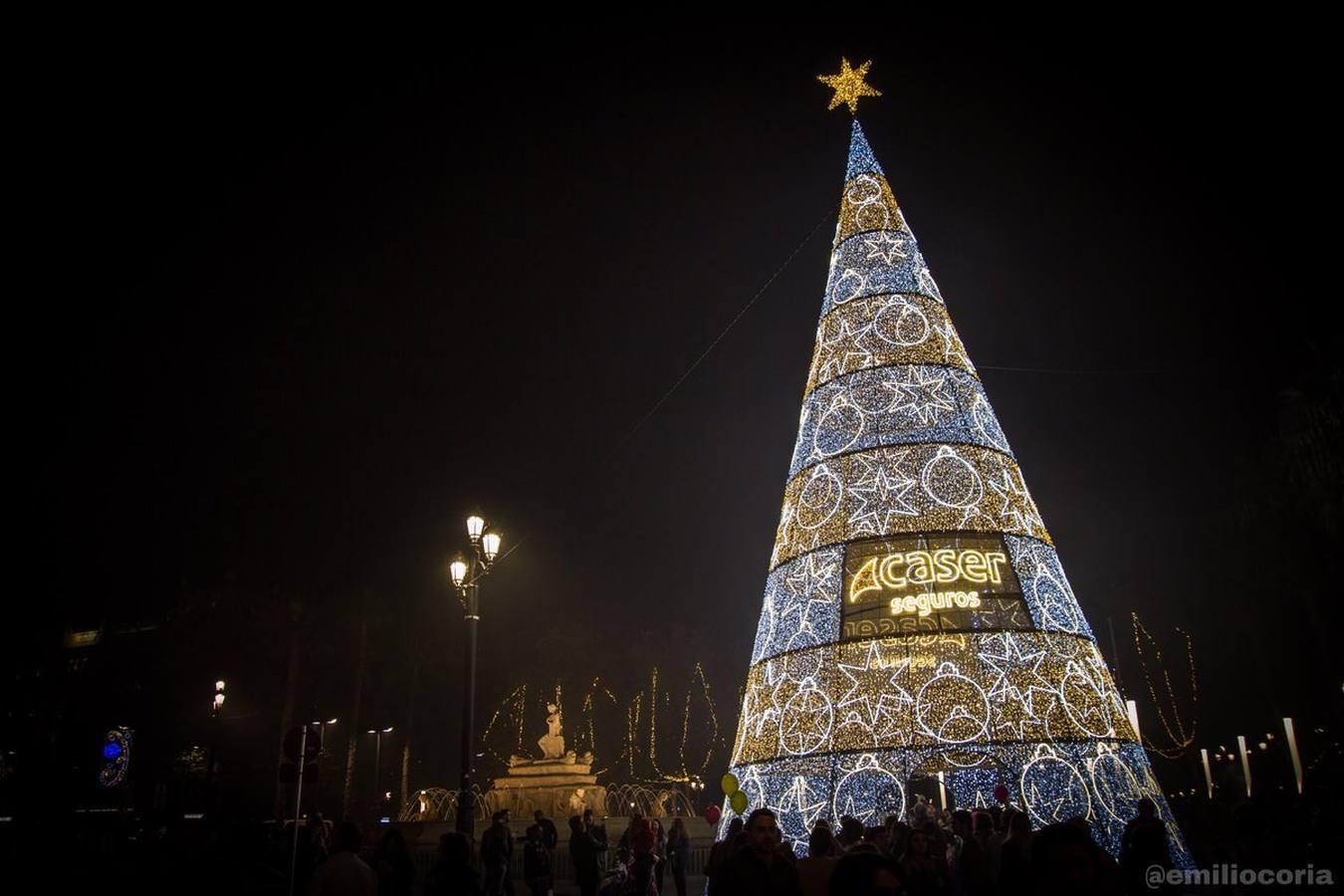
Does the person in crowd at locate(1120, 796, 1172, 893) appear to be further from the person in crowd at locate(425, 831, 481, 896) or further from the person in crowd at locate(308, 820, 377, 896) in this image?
the person in crowd at locate(308, 820, 377, 896)

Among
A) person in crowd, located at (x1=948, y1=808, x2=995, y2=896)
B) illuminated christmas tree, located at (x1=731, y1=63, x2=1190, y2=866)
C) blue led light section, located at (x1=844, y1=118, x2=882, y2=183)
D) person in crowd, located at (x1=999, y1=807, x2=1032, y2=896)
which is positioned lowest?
person in crowd, located at (x1=948, y1=808, x2=995, y2=896)

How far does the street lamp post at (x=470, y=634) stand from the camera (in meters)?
11.8

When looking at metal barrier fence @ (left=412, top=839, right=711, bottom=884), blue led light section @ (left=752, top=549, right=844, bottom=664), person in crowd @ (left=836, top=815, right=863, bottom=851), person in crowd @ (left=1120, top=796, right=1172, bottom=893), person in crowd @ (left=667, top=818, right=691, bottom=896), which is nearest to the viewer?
person in crowd @ (left=1120, top=796, right=1172, bottom=893)

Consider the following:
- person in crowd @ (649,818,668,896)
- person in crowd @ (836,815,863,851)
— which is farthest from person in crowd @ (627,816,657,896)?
person in crowd @ (836,815,863,851)

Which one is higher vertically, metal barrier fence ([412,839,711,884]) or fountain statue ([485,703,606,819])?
fountain statue ([485,703,606,819])

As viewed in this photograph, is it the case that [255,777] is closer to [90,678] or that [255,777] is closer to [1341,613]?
[90,678]

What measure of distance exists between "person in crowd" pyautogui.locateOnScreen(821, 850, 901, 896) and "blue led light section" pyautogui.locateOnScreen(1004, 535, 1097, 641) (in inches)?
404

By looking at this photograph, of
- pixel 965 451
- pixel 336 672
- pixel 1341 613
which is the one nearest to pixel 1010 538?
pixel 965 451

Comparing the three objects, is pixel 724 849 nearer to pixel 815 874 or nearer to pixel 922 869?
pixel 922 869

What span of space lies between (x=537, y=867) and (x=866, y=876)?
34.7ft

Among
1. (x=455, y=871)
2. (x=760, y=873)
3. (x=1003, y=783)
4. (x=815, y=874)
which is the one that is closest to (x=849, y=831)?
(x=815, y=874)

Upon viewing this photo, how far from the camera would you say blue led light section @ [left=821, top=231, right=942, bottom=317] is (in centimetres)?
1552

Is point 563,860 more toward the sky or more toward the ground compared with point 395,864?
more toward the ground

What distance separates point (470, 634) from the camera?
42.7 feet
